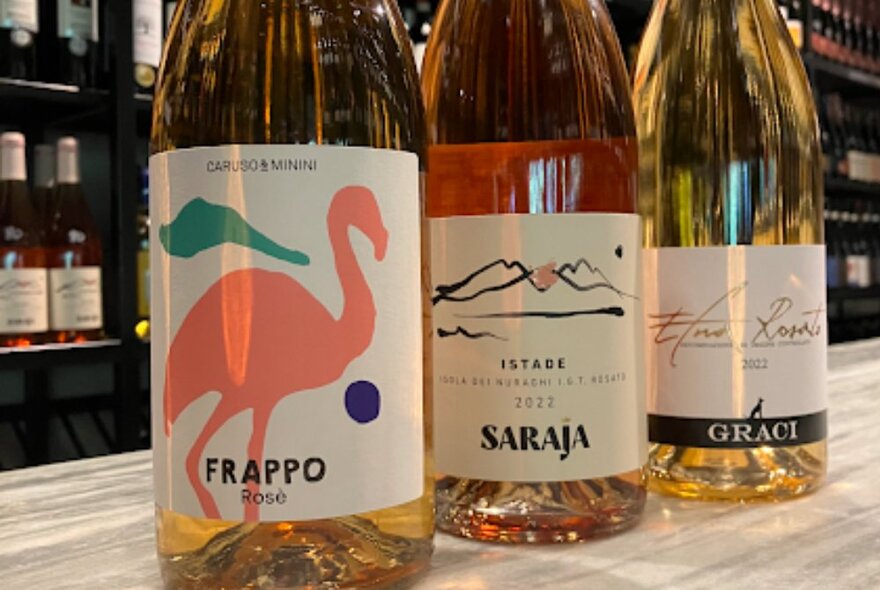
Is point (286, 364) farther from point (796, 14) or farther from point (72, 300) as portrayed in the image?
point (796, 14)

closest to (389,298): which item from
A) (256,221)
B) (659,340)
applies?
(256,221)

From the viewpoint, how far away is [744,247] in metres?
0.45

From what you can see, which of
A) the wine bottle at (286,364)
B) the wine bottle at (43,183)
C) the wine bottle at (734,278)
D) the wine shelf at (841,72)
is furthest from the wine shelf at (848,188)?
the wine bottle at (286,364)

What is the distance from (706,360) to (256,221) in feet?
0.77

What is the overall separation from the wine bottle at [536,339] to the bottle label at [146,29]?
1.11 metres

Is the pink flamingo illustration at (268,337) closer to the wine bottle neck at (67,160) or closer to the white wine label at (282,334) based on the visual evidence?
the white wine label at (282,334)

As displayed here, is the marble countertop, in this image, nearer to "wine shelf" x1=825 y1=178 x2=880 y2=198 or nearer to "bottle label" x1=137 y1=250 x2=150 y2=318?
"bottle label" x1=137 y1=250 x2=150 y2=318

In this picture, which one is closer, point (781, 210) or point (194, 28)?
point (194, 28)

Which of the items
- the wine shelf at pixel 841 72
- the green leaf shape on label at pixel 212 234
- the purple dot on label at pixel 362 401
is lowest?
the purple dot on label at pixel 362 401

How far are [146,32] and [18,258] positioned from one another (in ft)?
1.31

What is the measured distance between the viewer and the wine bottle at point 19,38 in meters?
1.31

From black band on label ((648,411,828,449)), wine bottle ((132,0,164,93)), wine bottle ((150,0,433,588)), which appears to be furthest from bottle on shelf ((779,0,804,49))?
wine bottle ((150,0,433,588))

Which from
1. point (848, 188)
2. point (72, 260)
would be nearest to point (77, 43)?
point (72, 260)

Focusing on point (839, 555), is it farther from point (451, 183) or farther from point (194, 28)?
point (194, 28)
